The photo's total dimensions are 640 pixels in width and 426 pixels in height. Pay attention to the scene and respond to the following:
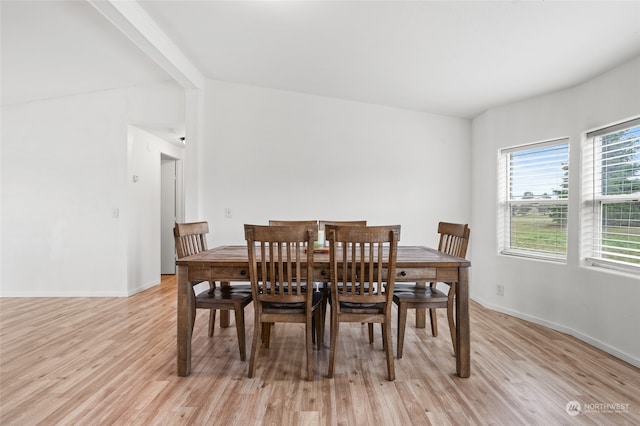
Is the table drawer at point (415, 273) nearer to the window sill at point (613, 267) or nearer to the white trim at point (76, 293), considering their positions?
the window sill at point (613, 267)

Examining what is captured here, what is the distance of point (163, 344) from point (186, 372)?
2.22 ft

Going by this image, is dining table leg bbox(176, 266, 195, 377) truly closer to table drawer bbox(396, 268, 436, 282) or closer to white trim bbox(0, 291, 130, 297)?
table drawer bbox(396, 268, 436, 282)

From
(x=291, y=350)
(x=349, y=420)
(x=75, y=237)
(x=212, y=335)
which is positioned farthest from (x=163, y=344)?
(x=75, y=237)

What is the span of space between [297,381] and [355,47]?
2.70 m

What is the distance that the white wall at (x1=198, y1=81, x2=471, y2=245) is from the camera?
4180 mm

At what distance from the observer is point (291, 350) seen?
8.69 ft

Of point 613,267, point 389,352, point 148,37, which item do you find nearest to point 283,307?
point 389,352

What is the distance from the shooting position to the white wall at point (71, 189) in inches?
167

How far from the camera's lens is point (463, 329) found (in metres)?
2.21

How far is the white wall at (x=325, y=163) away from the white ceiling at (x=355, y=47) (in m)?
0.26

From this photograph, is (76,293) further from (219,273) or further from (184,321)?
(219,273)

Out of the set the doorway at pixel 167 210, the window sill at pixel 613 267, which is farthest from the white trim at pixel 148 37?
the window sill at pixel 613 267

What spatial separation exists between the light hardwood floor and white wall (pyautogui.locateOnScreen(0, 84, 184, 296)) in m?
1.19

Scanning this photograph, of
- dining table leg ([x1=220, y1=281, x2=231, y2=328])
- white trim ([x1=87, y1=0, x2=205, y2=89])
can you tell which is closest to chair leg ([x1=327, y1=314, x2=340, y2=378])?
dining table leg ([x1=220, y1=281, x2=231, y2=328])
